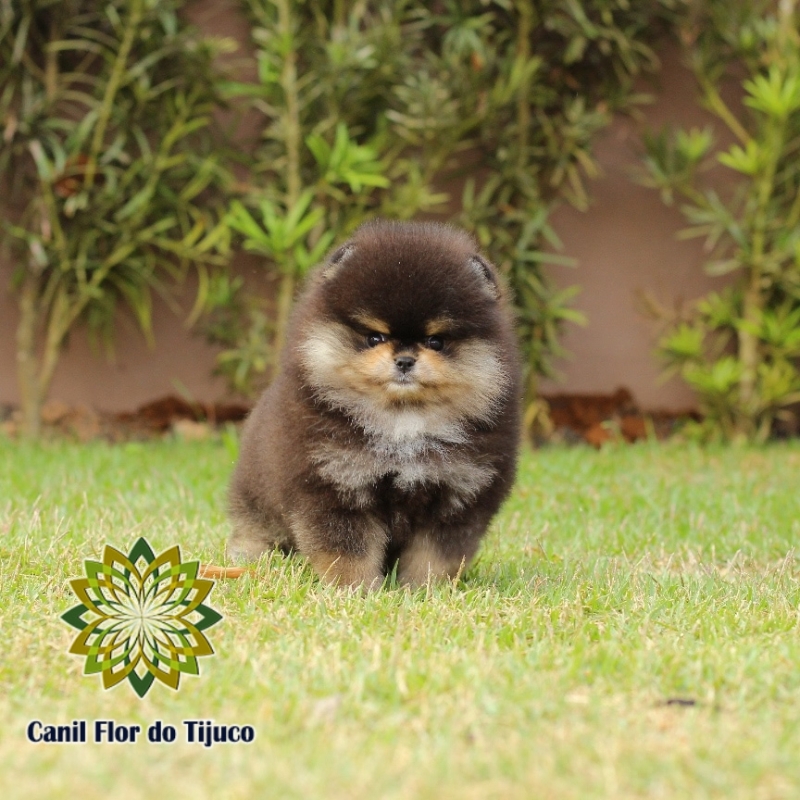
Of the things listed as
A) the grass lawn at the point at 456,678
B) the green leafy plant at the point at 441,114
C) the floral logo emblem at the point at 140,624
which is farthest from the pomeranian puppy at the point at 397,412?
the green leafy plant at the point at 441,114

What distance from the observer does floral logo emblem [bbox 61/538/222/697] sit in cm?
264

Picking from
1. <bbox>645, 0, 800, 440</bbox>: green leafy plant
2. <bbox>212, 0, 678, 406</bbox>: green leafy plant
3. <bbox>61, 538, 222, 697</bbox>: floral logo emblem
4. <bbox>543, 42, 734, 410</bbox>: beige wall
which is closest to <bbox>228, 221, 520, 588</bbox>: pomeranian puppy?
<bbox>61, 538, 222, 697</bbox>: floral logo emblem

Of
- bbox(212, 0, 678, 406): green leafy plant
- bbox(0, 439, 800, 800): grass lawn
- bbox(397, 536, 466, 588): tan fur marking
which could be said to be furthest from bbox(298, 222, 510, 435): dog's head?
bbox(212, 0, 678, 406): green leafy plant

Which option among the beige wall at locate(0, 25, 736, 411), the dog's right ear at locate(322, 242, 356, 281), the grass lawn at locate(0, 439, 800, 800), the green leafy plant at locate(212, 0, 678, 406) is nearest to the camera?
the grass lawn at locate(0, 439, 800, 800)

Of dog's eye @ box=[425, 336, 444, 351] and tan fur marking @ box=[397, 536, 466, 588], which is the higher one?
dog's eye @ box=[425, 336, 444, 351]

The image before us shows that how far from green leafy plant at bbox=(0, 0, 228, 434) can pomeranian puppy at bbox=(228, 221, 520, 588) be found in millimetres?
3988

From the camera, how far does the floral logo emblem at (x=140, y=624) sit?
264 cm

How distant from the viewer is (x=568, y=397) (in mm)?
8258

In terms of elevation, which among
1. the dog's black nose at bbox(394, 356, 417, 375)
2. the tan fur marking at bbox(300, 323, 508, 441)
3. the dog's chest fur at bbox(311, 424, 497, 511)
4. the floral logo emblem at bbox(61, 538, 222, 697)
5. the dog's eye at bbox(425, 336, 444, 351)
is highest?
the dog's eye at bbox(425, 336, 444, 351)

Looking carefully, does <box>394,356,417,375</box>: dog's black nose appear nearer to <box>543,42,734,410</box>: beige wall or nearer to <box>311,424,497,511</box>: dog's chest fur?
<box>311,424,497,511</box>: dog's chest fur

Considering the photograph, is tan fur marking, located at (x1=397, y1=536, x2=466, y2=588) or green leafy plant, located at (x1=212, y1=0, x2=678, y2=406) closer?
tan fur marking, located at (x1=397, y1=536, x2=466, y2=588)

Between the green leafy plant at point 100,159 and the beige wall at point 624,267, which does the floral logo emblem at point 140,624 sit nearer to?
the green leafy plant at point 100,159

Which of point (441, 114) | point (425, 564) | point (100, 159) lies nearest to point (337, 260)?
point (425, 564)

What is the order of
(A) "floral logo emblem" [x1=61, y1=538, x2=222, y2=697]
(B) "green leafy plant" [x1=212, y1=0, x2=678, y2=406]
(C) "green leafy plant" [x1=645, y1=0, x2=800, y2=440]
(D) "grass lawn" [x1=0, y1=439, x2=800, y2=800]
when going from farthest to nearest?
(C) "green leafy plant" [x1=645, y1=0, x2=800, y2=440] → (B) "green leafy plant" [x1=212, y1=0, x2=678, y2=406] → (A) "floral logo emblem" [x1=61, y1=538, x2=222, y2=697] → (D) "grass lawn" [x1=0, y1=439, x2=800, y2=800]
